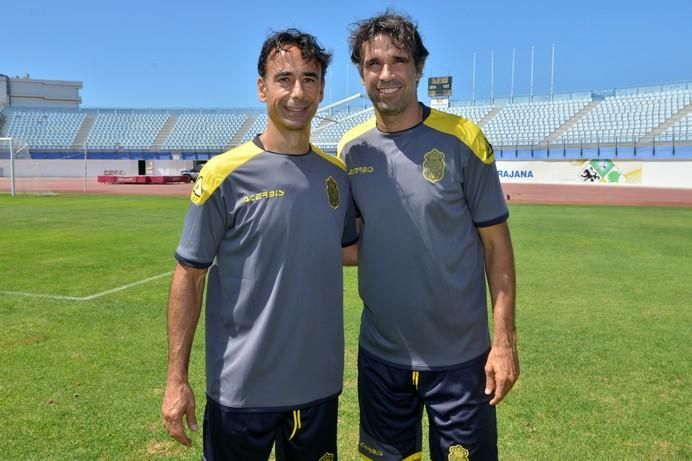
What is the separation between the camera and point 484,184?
2377 mm

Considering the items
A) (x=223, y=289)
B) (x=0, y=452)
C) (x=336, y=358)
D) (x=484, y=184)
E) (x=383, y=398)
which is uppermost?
(x=484, y=184)

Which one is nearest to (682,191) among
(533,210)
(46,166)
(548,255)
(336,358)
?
(533,210)

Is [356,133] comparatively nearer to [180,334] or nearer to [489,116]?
[180,334]

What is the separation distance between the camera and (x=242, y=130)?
217 ft

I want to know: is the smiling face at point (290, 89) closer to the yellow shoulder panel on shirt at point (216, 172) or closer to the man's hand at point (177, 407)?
the yellow shoulder panel on shirt at point (216, 172)

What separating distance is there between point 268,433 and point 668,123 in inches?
1890

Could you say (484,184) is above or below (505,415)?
above

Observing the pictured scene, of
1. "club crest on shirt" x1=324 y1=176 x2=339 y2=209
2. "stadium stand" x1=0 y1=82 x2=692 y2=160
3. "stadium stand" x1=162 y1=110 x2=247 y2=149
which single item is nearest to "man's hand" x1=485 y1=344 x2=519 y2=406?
"club crest on shirt" x1=324 y1=176 x2=339 y2=209

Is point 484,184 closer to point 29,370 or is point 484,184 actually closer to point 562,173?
point 29,370

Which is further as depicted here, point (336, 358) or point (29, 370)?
point (29, 370)

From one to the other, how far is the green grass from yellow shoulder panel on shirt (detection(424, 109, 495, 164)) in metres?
2.05

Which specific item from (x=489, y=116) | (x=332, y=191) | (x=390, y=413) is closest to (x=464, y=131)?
(x=332, y=191)

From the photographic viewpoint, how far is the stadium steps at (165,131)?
213 feet

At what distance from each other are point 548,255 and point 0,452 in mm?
9548
